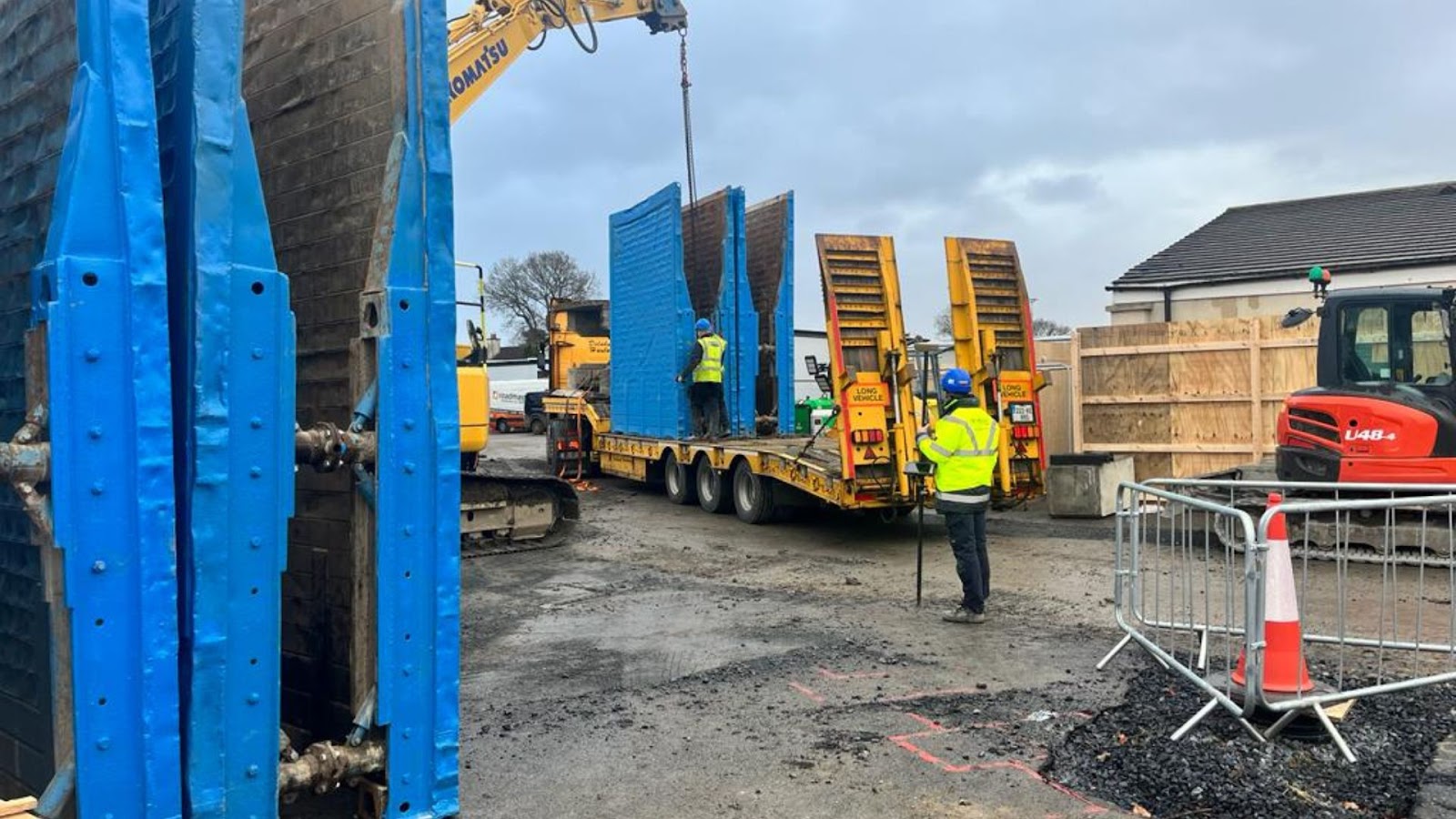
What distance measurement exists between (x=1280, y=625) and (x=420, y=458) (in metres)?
4.28

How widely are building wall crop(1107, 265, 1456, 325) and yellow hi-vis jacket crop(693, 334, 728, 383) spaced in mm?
11160

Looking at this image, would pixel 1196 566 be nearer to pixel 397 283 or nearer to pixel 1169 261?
pixel 397 283

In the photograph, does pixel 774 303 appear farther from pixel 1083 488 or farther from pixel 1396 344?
pixel 1396 344

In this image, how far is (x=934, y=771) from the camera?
463 centimetres

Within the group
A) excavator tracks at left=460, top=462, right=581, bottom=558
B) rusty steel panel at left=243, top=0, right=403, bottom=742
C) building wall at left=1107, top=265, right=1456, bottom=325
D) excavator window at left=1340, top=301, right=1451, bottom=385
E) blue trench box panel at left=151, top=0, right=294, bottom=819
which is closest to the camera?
blue trench box panel at left=151, top=0, right=294, bottom=819

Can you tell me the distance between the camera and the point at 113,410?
6.39 ft

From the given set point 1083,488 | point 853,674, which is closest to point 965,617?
point 853,674

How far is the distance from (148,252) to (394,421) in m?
0.62

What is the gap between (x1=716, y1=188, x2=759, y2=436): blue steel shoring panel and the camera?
13.8 meters

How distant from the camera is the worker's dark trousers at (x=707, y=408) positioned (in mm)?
13969

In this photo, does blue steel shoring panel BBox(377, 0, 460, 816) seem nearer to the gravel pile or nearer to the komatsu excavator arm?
Result: the gravel pile

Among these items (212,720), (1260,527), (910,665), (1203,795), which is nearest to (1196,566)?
(910,665)

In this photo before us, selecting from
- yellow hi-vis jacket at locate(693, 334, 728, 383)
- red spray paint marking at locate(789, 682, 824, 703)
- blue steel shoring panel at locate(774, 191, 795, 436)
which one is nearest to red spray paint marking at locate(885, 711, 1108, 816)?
red spray paint marking at locate(789, 682, 824, 703)

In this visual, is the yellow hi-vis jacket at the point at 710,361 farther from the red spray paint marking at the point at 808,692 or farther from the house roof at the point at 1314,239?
the house roof at the point at 1314,239
